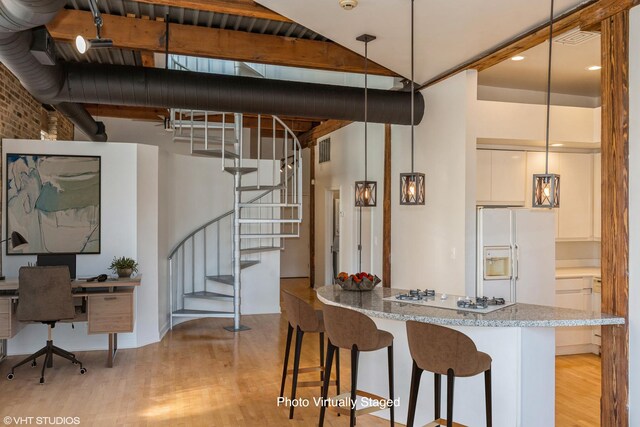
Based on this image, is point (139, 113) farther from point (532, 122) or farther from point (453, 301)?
point (453, 301)

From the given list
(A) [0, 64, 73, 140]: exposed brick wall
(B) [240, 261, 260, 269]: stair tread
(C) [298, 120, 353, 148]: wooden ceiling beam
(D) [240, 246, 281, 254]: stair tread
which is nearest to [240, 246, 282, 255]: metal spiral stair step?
(D) [240, 246, 281, 254]: stair tread

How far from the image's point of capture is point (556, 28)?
3799 mm

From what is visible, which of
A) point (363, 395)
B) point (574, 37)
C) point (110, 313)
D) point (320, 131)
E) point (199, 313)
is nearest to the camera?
point (363, 395)

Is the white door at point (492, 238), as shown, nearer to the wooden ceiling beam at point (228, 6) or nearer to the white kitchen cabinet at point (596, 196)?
the white kitchen cabinet at point (596, 196)

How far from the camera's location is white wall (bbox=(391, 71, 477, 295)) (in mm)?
4855

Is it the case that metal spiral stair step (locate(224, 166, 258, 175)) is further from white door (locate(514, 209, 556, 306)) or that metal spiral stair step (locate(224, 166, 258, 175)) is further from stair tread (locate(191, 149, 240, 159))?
white door (locate(514, 209, 556, 306))

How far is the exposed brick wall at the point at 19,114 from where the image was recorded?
18.6ft

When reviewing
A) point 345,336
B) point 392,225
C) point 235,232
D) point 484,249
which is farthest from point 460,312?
point 235,232

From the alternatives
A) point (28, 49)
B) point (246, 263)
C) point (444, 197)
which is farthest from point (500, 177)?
point (28, 49)

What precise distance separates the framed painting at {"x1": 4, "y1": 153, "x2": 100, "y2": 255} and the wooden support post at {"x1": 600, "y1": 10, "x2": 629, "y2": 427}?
5.17m

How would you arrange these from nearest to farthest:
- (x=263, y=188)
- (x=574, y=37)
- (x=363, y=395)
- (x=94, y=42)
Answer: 1. (x=94, y=42)
2. (x=363, y=395)
3. (x=574, y=37)
4. (x=263, y=188)

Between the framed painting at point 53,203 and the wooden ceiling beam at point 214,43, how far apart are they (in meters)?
1.70

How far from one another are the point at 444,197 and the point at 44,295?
410 cm

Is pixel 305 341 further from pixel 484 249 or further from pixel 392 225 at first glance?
pixel 484 249
